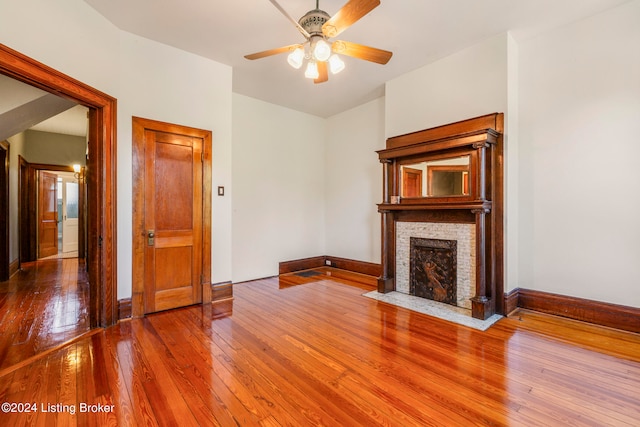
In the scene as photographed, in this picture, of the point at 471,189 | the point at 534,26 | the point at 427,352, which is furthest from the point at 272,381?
the point at 534,26

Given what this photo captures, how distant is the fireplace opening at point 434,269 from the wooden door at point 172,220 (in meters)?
2.96

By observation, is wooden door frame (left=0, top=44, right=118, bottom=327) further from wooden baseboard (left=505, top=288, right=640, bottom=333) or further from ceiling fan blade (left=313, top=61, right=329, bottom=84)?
wooden baseboard (left=505, top=288, right=640, bottom=333)

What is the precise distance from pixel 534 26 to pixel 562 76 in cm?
64

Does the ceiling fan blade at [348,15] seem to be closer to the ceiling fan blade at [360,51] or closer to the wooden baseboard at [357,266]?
the ceiling fan blade at [360,51]

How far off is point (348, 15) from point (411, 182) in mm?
2519

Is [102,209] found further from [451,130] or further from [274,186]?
[451,130]

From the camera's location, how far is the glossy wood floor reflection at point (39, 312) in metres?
2.60

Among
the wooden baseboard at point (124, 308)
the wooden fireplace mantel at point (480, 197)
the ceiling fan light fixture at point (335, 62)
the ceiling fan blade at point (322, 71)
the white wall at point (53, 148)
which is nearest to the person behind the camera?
the ceiling fan light fixture at point (335, 62)

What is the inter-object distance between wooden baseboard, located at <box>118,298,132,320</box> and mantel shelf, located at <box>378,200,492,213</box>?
3.46m

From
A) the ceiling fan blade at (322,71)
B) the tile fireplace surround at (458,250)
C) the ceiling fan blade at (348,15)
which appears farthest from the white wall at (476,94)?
the ceiling fan blade at (348,15)

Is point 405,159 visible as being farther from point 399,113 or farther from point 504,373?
point 504,373

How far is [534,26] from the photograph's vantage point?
3188 mm

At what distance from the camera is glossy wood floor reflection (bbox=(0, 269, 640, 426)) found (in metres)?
1.74

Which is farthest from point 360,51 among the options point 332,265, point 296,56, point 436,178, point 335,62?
point 332,265
